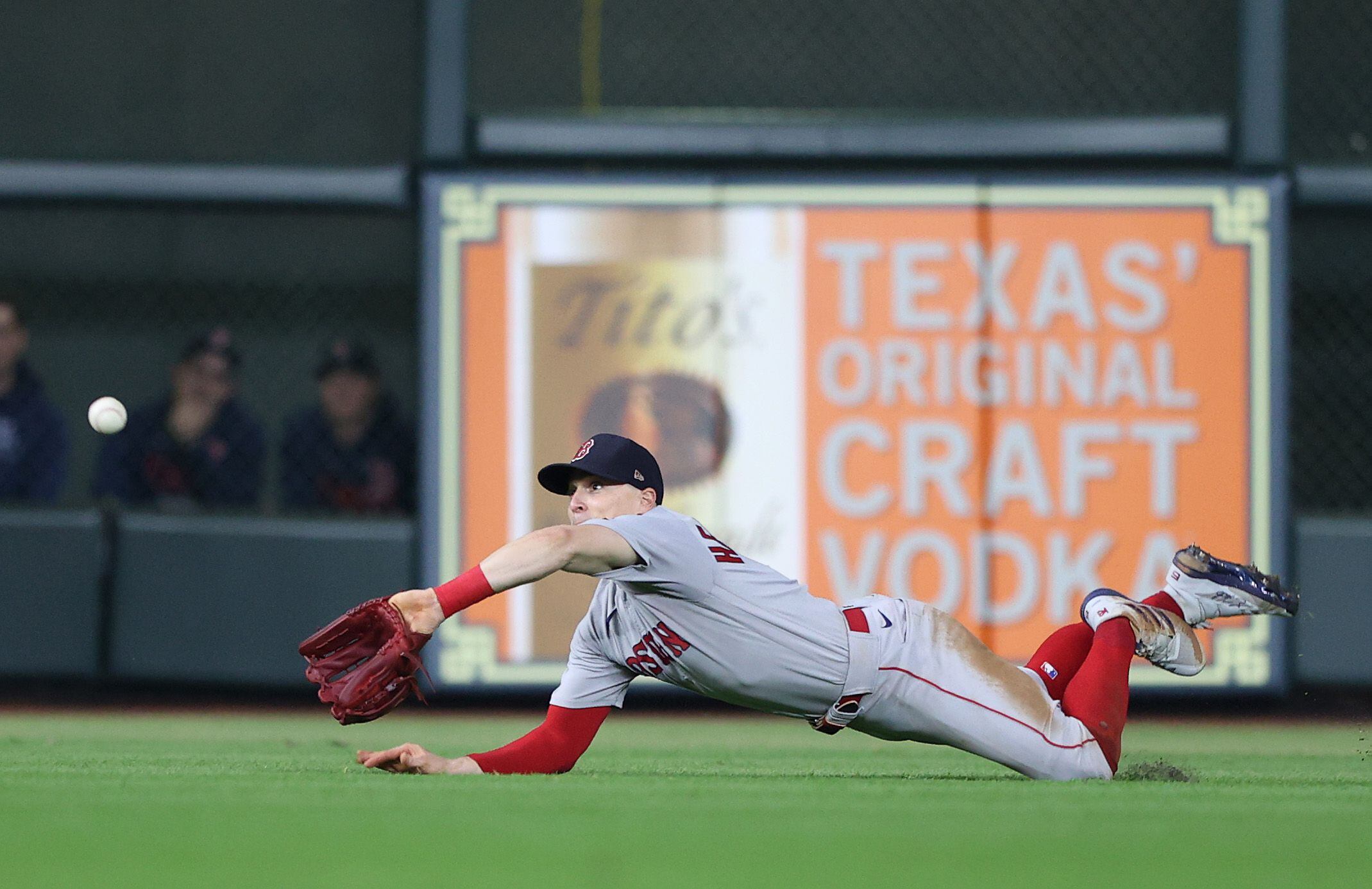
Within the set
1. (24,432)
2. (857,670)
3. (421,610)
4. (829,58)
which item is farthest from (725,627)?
(829,58)

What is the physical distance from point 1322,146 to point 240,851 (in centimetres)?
756

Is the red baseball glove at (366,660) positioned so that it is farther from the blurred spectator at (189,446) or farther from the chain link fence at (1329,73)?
the chain link fence at (1329,73)

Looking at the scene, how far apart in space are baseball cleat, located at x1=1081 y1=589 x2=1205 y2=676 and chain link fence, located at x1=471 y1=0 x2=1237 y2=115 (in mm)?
4439

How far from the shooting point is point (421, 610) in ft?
12.9

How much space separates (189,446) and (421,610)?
469 centimetres

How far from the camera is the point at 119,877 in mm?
2779

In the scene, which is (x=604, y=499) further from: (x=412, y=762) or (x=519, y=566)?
(x=412, y=762)

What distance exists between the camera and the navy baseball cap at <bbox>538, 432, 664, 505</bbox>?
4301 millimetres

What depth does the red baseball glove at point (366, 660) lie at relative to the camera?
13.0 feet

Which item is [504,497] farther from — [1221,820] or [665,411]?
[1221,820]

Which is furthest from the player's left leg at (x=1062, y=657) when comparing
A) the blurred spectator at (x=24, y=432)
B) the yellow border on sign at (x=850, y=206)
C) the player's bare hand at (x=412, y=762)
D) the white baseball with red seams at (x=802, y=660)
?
the blurred spectator at (x=24, y=432)

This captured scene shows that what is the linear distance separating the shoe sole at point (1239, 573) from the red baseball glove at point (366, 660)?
7.67 feet

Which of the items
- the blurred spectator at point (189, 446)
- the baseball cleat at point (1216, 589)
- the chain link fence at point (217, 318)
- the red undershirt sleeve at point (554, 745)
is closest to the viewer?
the red undershirt sleeve at point (554, 745)

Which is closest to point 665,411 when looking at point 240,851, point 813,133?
point 813,133
